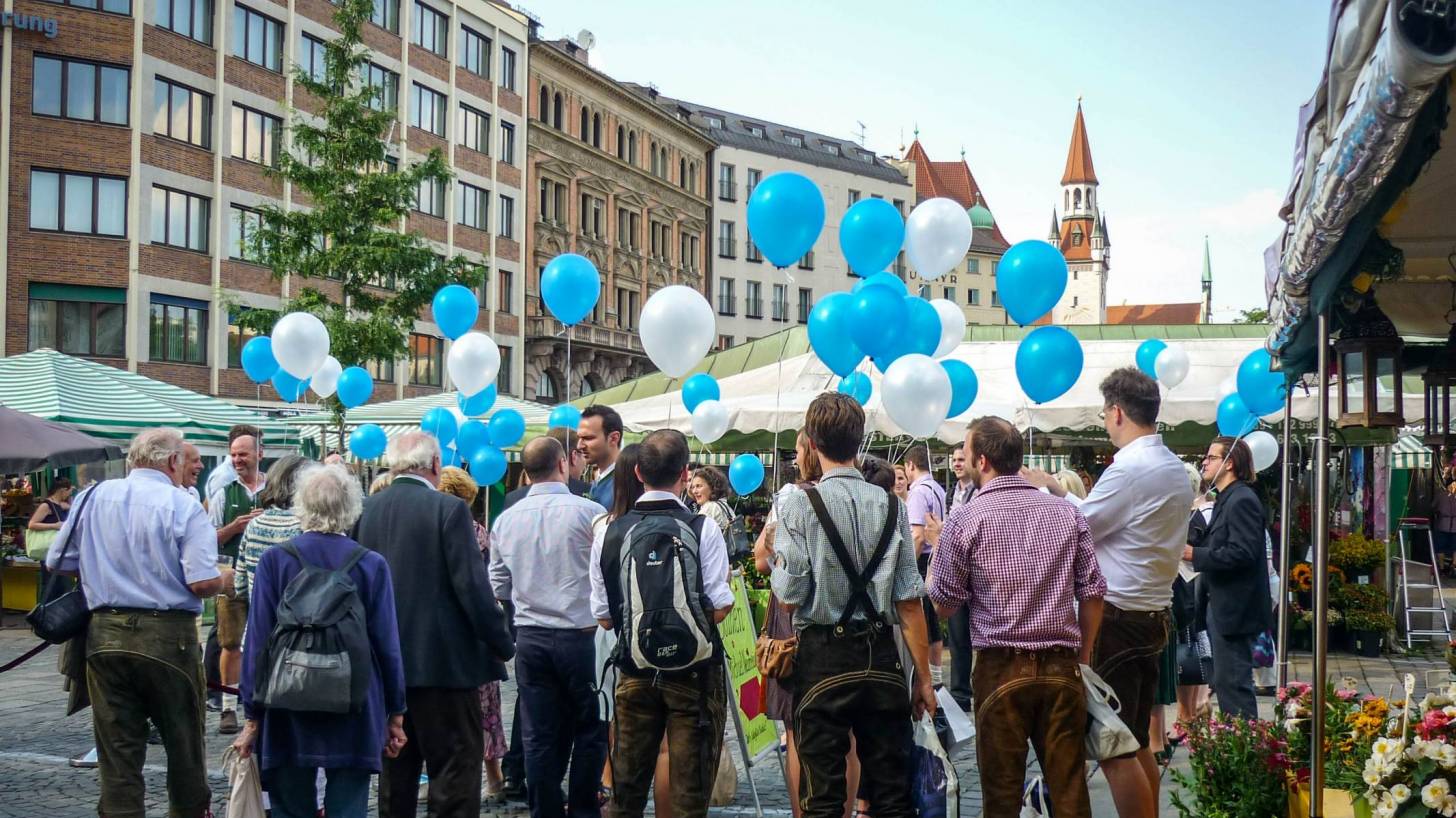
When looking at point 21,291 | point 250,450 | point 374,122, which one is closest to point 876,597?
point 250,450

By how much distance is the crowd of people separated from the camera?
4.90m

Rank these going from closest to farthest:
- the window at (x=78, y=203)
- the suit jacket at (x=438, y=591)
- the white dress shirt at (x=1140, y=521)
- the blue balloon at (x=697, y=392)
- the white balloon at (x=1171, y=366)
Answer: the suit jacket at (x=438, y=591), the white dress shirt at (x=1140, y=521), the white balloon at (x=1171, y=366), the blue balloon at (x=697, y=392), the window at (x=78, y=203)

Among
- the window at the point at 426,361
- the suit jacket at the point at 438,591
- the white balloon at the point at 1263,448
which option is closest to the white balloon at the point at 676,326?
the suit jacket at the point at 438,591

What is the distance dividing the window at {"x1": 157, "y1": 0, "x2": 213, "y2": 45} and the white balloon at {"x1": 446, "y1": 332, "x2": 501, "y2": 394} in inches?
979

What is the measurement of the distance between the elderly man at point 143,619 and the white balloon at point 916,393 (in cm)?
479

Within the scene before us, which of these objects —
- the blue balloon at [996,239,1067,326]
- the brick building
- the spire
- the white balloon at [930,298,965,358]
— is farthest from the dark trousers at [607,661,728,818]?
the spire

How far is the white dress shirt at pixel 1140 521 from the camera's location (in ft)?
18.4

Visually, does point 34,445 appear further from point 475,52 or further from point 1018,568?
point 475,52

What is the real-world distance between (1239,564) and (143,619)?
5698mm

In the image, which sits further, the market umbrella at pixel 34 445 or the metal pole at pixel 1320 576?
the market umbrella at pixel 34 445

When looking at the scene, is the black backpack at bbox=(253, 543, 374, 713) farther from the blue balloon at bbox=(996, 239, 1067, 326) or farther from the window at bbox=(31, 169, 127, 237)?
the window at bbox=(31, 169, 127, 237)

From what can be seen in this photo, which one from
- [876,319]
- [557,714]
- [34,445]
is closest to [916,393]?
[876,319]

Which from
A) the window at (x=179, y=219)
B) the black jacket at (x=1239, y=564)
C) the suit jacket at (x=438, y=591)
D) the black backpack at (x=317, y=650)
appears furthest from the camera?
the window at (x=179, y=219)

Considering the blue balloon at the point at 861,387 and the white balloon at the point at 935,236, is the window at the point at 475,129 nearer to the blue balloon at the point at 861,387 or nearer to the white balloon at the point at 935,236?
the blue balloon at the point at 861,387
